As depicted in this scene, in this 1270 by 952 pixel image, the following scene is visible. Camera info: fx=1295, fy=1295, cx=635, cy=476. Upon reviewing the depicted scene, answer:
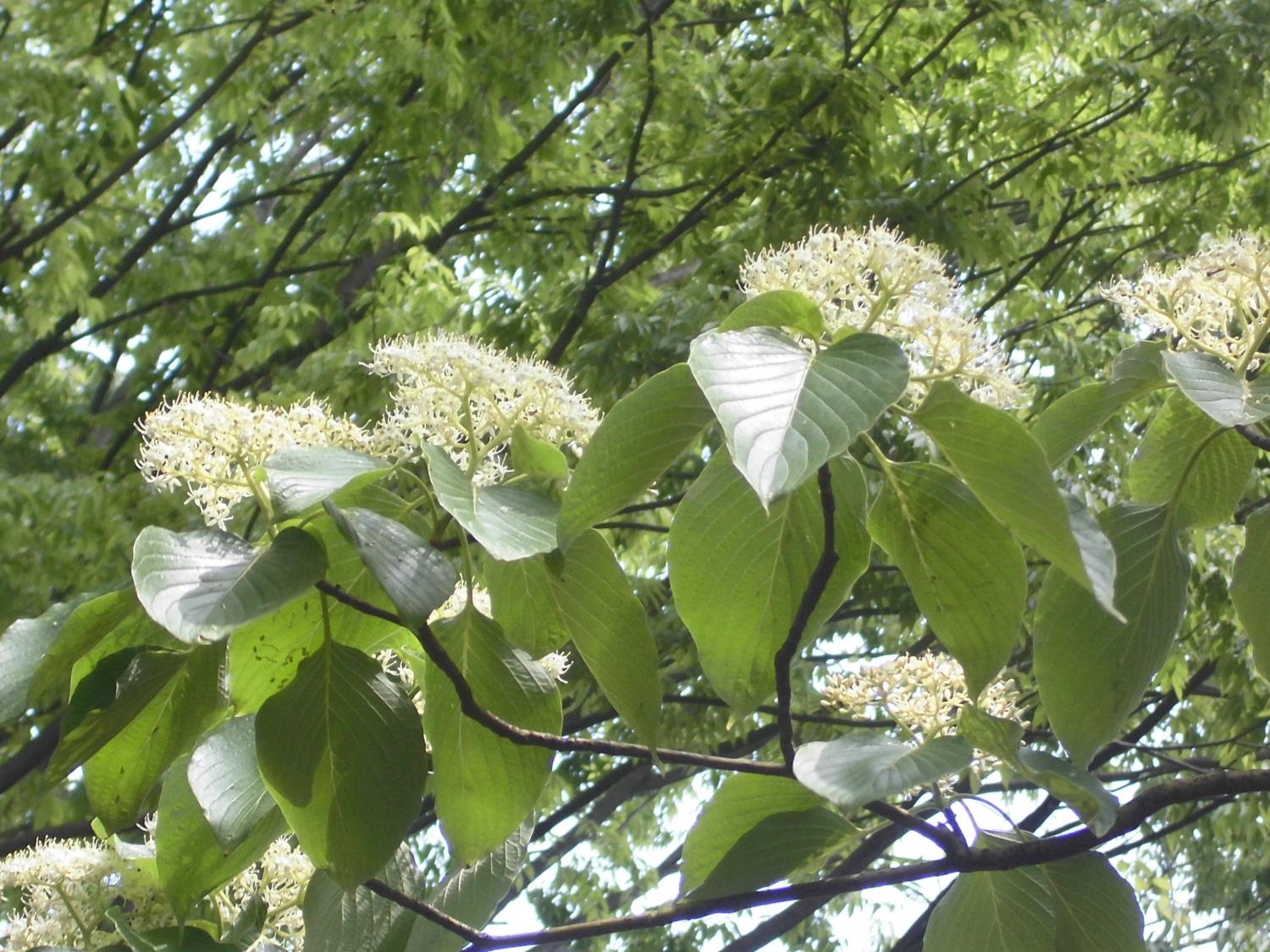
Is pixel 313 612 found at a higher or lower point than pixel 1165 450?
lower

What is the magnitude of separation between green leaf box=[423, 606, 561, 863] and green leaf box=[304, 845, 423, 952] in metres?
0.16

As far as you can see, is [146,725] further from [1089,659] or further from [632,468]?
[1089,659]

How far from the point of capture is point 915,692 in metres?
1.39

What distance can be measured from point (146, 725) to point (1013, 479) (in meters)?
0.70

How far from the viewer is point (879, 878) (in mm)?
900

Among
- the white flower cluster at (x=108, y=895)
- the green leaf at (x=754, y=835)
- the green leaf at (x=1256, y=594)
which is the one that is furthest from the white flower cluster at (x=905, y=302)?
the white flower cluster at (x=108, y=895)

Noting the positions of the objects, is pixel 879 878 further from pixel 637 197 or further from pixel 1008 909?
pixel 637 197

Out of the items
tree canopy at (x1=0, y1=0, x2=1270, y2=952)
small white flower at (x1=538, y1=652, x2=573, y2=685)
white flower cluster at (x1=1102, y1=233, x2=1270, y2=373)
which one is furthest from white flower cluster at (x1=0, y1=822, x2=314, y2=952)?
white flower cluster at (x1=1102, y1=233, x2=1270, y2=373)

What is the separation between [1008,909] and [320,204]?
525 cm

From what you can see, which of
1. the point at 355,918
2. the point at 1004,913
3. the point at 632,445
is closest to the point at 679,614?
the point at 632,445

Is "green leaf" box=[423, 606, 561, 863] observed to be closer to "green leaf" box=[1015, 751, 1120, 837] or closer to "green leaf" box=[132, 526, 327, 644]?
"green leaf" box=[132, 526, 327, 644]

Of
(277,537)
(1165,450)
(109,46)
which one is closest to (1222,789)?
(1165,450)

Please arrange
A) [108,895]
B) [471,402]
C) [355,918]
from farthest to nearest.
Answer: [108,895] < [355,918] < [471,402]

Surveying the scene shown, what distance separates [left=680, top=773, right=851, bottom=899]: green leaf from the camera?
1013 millimetres
